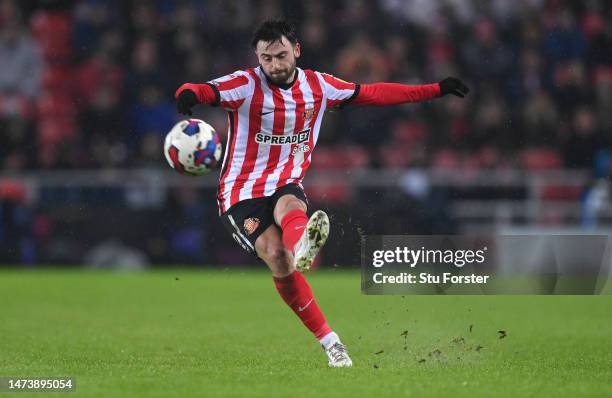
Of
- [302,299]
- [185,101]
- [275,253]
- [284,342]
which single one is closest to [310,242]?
[275,253]

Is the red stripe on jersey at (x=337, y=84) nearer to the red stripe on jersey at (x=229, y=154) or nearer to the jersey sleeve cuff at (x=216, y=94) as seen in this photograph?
the red stripe on jersey at (x=229, y=154)

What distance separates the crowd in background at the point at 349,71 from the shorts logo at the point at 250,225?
30.5 feet

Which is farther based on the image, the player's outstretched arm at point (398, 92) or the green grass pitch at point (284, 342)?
the player's outstretched arm at point (398, 92)

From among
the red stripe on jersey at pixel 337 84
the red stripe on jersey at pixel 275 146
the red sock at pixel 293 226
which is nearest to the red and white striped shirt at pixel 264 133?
the red stripe on jersey at pixel 275 146

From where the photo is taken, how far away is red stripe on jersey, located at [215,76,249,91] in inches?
263

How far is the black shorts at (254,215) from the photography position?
6727 mm

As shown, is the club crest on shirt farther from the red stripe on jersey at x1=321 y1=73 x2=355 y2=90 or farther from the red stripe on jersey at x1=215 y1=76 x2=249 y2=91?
the red stripe on jersey at x1=215 y1=76 x2=249 y2=91

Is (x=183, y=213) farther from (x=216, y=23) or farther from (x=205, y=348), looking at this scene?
(x=205, y=348)

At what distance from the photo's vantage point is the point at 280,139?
6934 millimetres

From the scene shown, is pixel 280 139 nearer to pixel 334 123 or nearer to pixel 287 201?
pixel 287 201

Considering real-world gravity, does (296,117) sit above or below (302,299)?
above

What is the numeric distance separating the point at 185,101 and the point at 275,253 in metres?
1.13

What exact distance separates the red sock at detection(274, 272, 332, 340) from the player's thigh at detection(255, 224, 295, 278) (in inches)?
2.3

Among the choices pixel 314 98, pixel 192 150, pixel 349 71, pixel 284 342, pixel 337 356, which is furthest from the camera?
pixel 349 71
